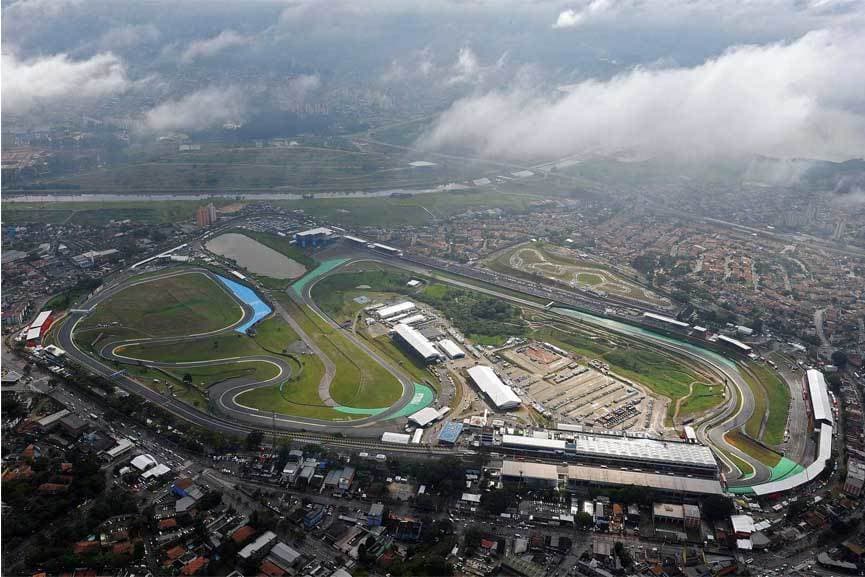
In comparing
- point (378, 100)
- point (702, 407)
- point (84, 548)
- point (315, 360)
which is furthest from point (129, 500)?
point (378, 100)

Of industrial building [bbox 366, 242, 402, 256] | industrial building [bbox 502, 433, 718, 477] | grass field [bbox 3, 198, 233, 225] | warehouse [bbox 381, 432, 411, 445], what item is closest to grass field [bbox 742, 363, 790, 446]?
industrial building [bbox 502, 433, 718, 477]

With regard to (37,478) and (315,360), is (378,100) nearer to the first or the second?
(315,360)

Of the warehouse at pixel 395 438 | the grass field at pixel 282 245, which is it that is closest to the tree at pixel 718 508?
the warehouse at pixel 395 438

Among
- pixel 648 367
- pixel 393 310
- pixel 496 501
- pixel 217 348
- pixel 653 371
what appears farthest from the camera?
pixel 393 310

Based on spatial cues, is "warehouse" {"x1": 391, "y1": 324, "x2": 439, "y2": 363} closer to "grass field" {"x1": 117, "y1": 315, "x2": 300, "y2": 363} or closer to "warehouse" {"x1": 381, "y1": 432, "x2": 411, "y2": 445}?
"grass field" {"x1": 117, "y1": 315, "x2": 300, "y2": 363}

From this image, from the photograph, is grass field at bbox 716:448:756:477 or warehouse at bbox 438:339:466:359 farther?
warehouse at bbox 438:339:466:359

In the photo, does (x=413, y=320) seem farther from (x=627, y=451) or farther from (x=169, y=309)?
(x=627, y=451)

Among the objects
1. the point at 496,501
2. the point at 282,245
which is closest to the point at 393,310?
the point at 282,245
